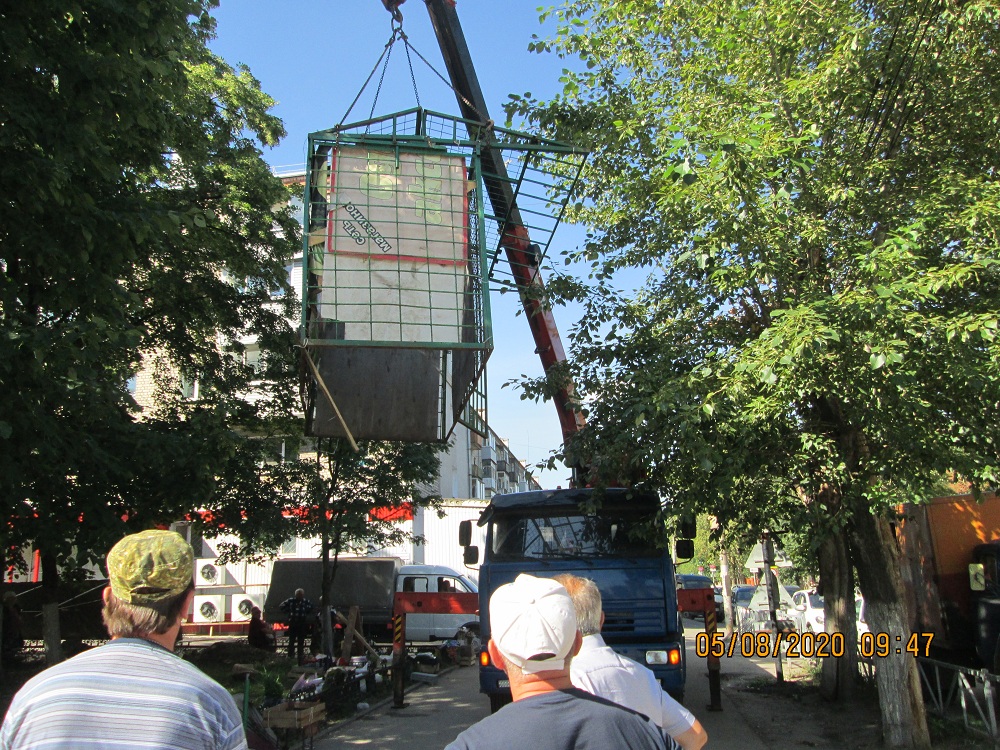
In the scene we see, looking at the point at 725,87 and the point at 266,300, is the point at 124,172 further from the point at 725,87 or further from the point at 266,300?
the point at 725,87

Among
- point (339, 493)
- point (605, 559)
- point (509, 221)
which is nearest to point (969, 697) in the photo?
point (605, 559)

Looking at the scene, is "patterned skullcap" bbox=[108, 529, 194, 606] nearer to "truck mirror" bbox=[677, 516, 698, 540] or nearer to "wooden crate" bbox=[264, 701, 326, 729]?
"truck mirror" bbox=[677, 516, 698, 540]

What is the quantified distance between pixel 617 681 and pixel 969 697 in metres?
8.10

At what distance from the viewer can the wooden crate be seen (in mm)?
9031

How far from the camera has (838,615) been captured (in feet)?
39.4

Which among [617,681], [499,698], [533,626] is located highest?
[533,626]

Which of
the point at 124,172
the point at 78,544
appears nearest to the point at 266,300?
the point at 124,172

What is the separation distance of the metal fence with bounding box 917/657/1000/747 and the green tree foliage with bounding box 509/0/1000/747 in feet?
2.24

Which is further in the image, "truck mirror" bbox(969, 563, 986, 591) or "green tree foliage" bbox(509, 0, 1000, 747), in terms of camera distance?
"truck mirror" bbox(969, 563, 986, 591)

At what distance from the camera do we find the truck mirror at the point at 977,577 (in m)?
11.8

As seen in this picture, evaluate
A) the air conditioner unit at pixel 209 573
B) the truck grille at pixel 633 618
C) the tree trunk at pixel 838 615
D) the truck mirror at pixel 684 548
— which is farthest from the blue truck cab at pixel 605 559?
the air conditioner unit at pixel 209 573

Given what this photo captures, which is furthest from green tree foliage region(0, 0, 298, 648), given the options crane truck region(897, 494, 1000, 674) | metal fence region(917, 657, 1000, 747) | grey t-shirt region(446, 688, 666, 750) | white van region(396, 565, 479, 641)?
white van region(396, 565, 479, 641)

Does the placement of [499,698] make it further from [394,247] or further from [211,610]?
[211,610]

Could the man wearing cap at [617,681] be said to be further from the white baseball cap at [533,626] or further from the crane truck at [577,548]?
the crane truck at [577,548]
